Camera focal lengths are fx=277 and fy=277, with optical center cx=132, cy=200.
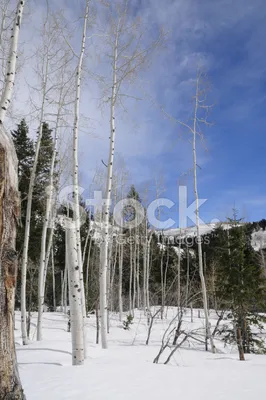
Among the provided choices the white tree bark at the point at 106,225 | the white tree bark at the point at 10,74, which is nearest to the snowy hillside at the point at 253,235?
the white tree bark at the point at 106,225

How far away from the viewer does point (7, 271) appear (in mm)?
2062

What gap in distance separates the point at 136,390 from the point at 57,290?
27.6 metres

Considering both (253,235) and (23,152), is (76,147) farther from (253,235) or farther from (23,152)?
(253,235)

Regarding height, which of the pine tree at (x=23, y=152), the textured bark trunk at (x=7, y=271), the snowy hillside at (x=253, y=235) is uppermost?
the pine tree at (x=23, y=152)

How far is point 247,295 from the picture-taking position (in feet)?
42.5

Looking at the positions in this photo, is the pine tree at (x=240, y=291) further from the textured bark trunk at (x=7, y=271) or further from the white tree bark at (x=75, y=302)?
the textured bark trunk at (x=7, y=271)

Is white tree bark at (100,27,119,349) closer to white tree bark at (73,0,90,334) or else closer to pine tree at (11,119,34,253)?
white tree bark at (73,0,90,334)

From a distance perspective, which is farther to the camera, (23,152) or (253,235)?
(253,235)

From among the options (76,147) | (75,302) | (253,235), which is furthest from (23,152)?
(253,235)

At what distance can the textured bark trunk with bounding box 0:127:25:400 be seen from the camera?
6.37 feet

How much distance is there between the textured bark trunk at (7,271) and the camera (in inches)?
76.5

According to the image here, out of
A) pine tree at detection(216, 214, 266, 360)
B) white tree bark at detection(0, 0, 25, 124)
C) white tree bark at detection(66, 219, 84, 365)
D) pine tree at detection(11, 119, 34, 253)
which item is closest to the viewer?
white tree bark at detection(0, 0, 25, 124)

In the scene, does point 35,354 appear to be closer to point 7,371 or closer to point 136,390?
point 136,390

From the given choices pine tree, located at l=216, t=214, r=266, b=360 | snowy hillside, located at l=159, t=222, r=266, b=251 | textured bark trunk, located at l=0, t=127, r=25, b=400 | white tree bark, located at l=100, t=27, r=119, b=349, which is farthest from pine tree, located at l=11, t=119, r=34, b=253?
snowy hillside, located at l=159, t=222, r=266, b=251
